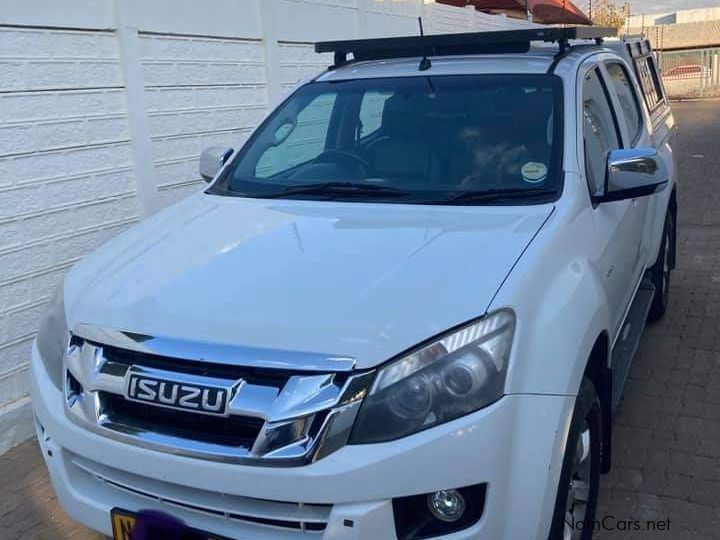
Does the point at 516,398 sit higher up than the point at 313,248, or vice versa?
the point at 313,248

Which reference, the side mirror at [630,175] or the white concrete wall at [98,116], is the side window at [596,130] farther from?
the white concrete wall at [98,116]

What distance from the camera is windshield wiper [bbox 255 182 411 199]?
3.28m

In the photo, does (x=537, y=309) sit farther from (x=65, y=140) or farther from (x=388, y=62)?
(x=65, y=140)

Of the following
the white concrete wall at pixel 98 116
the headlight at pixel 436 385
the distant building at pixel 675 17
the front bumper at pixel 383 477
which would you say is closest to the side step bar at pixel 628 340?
the front bumper at pixel 383 477

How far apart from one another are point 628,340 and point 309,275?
2.11 m

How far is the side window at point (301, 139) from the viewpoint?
375cm

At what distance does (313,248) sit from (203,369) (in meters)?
0.69

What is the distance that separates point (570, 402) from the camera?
2.37m

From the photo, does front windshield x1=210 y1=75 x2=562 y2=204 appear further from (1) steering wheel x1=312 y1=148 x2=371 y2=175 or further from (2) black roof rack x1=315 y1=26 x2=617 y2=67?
(2) black roof rack x1=315 y1=26 x2=617 y2=67

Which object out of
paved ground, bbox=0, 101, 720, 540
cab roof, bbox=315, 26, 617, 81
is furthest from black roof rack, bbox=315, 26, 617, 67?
paved ground, bbox=0, 101, 720, 540

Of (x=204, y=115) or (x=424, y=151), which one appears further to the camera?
(x=204, y=115)

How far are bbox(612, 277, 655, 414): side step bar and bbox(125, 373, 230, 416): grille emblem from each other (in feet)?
5.75

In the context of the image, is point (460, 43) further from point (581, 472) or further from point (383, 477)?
point (383, 477)

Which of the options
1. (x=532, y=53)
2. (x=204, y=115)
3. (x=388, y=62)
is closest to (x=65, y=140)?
(x=204, y=115)
